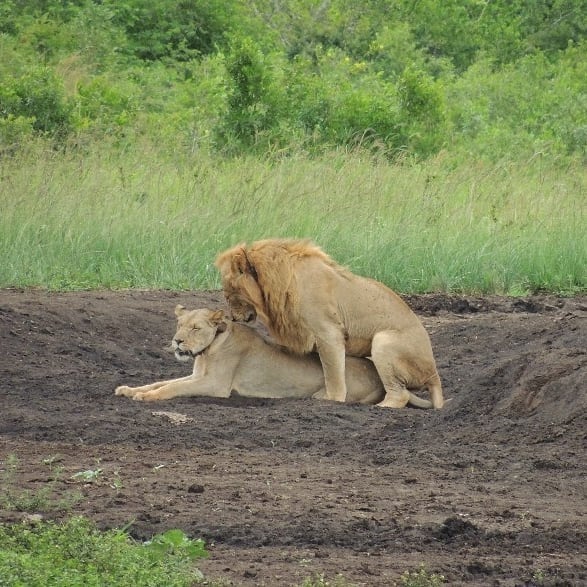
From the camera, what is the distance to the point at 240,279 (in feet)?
29.3

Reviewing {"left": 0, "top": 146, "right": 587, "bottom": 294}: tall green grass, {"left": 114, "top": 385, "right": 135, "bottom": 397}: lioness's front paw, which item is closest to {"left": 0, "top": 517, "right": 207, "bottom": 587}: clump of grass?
{"left": 114, "top": 385, "right": 135, "bottom": 397}: lioness's front paw

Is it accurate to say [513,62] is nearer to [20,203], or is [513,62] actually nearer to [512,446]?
[20,203]

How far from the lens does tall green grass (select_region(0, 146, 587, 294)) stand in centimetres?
1277

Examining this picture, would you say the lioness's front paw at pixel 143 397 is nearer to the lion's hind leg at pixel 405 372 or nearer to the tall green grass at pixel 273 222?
the lion's hind leg at pixel 405 372

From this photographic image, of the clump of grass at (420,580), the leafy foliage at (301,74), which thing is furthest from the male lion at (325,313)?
the leafy foliage at (301,74)

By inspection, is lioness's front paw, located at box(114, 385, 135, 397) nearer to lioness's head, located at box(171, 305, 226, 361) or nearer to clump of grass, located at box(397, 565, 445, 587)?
lioness's head, located at box(171, 305, 226, 361)

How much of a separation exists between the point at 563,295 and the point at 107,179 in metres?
4.83

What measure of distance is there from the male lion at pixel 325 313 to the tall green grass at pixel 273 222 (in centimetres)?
349

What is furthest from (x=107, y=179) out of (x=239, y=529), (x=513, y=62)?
(x=513, y=62)

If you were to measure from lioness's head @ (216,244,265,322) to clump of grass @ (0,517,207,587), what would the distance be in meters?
3.95

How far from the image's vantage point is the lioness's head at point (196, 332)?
8891 mm

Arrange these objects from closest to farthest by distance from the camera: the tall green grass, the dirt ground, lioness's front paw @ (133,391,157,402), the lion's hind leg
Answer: the dirt ground
lioness's front paw @ (133,391,157,402)
the lion's hind leg
the tall green grass

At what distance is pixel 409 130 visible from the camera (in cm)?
1919

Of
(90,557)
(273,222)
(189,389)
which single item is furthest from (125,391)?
(273,222)
